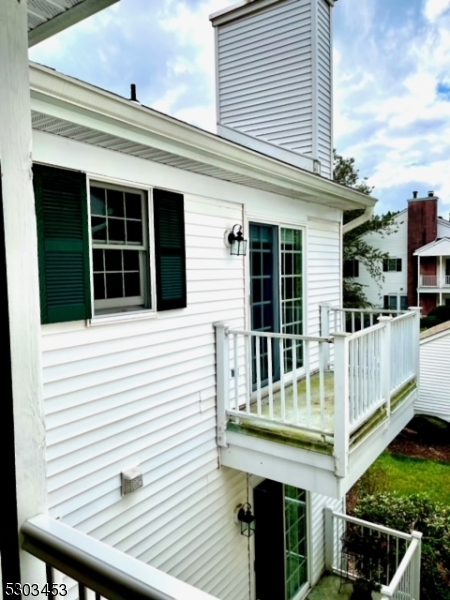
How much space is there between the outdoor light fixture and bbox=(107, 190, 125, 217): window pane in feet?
4.89

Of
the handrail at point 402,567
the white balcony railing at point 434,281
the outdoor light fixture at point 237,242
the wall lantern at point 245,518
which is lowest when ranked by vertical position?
the handrail at point 402,567

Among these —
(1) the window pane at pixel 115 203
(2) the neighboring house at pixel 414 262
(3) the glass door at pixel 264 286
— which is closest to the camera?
(1) the window pane at pixel 115 203

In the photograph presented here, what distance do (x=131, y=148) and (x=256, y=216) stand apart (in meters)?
2.13

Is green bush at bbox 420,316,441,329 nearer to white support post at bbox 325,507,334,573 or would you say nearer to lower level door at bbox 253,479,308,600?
white support post at bbox 325,507,334,573

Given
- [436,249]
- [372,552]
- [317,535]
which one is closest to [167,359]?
[317,535]

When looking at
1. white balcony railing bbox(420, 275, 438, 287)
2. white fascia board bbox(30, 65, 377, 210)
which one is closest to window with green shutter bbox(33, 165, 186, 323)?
white fascia board bbox(30, 65, 377, 210)

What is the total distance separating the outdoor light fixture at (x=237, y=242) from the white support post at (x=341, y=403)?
65.4 inches

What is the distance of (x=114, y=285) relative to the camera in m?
3.62

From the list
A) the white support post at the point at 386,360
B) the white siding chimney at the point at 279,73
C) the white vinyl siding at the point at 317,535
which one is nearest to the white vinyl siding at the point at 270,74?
the white siding chimney at the point at 279,73

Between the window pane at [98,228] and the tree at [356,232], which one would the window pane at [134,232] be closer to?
the window pane at [98,228]

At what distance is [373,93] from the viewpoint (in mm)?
14703

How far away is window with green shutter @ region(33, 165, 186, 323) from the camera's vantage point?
2.95 metres

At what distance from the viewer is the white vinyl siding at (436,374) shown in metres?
13.4

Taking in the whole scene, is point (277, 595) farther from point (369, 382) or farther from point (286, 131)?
point (286, 131)
